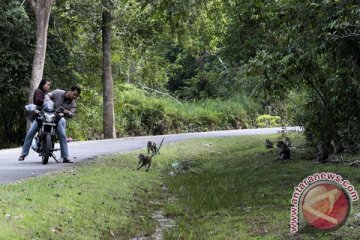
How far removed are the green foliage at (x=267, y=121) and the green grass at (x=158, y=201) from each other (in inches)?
956

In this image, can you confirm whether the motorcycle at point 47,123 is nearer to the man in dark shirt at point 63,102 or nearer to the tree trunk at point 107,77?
the man in dark shirt at point 63,102

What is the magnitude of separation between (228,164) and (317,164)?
3.14m

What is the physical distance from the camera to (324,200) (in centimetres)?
557

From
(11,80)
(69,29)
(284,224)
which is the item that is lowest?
(284,224)

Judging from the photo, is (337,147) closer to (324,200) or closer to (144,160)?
(144,160)

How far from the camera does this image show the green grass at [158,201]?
7.67 meters

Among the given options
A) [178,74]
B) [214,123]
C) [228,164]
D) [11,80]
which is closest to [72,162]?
[228,164]

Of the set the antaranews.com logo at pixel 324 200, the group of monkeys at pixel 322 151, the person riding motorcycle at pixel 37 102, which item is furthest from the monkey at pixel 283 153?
the antaranews.com logo at pixel 324 200

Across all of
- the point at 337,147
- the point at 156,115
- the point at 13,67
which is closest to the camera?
the point at 337,147

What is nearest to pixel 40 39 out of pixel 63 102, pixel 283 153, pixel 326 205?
pixel 63 102

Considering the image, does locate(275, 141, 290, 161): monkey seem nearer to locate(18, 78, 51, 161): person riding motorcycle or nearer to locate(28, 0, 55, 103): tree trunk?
locate(18, 78, 51, 161): person riding motorcycle

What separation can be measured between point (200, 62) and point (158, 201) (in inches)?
1539

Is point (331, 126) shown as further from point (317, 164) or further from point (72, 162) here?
point (72, 162)

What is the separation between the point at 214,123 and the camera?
39688 mm
